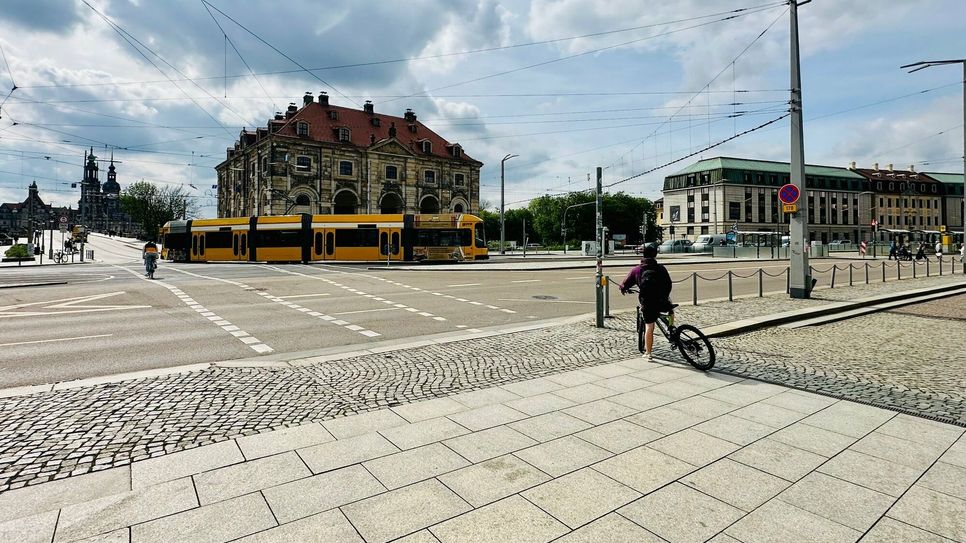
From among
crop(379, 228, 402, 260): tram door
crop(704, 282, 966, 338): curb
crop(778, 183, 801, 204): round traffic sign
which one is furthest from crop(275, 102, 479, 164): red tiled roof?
crop(704, 282, 966, 338): curb

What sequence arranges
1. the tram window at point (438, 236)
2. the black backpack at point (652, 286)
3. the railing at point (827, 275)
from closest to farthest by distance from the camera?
the black backpack at point (652, 286) → the railing at point (827, 275) → the tram window at point (438, 236)

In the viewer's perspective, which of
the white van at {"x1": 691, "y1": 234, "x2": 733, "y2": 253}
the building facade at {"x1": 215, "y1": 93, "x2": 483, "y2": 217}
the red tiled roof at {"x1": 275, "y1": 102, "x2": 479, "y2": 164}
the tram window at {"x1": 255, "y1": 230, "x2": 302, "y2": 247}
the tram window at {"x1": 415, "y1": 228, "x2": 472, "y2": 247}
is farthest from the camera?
the white van at {"x1": 691, "y1": 234, "x2": 733, "y2": 253}

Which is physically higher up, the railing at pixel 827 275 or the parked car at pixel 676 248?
the parked car at pixel 676 248

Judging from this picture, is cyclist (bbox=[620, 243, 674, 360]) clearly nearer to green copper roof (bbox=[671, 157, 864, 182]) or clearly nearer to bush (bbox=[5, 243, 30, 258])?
bush (bbox=[5, 243, 30, 258])

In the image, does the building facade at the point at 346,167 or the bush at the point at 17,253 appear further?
the building facade at the point at 346,167

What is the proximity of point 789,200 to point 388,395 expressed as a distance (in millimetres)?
12914

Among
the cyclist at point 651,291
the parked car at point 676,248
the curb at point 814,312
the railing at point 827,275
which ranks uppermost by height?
the parked car at point 676,248

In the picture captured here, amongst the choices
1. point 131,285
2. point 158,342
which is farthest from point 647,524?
point 131,285

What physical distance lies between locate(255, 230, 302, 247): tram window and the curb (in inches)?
1164

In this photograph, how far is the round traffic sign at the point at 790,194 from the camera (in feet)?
45.1

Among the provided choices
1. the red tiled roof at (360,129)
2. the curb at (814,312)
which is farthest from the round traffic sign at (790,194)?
the red tiled roof at (360,129)

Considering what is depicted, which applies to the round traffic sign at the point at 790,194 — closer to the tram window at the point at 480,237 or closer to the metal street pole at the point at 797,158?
the metal street pole at the point at 797,158

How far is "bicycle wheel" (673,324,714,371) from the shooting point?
6.76 m

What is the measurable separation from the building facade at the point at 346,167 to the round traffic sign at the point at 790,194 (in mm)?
47176
